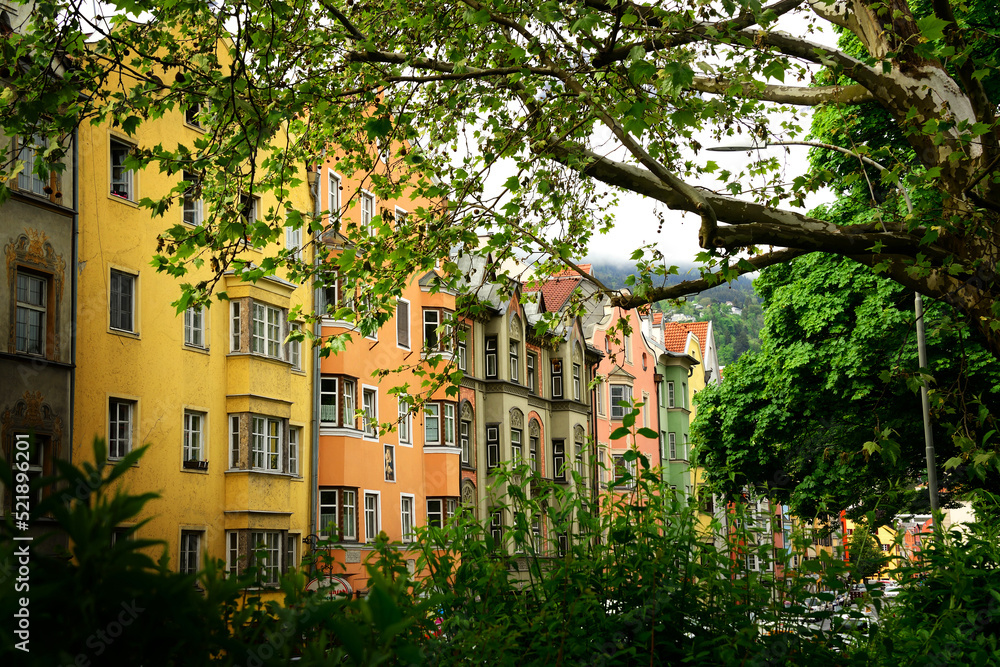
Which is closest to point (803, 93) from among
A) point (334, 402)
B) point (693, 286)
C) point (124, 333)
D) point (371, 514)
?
point (693, 286)

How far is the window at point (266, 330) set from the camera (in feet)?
93.7

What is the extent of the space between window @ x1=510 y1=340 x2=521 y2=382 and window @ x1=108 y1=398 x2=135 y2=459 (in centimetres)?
Answer: 2358

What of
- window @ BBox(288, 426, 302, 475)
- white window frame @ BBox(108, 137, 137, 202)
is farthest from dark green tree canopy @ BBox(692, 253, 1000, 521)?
white window frame @ BBox(108, 137, 137, 202)

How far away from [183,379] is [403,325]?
12.0 meters

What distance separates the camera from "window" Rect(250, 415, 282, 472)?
91.5 feet

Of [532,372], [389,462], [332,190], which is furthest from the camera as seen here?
[532,372]

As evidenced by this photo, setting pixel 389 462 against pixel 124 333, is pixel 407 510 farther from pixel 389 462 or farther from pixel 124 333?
pixel 124 333

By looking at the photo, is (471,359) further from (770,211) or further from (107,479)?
(107,479)

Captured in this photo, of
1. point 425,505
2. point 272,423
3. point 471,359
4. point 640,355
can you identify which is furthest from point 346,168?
point 640,355

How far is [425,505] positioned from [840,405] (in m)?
15.6

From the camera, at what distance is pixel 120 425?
24.2 metres

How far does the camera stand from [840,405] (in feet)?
92.2

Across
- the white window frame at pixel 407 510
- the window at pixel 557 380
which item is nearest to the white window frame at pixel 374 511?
the white window frame at pixel 407 510

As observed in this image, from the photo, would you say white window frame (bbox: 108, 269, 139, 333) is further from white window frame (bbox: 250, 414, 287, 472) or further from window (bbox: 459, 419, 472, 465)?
window (bbox: 459, 419, 472, 465)
